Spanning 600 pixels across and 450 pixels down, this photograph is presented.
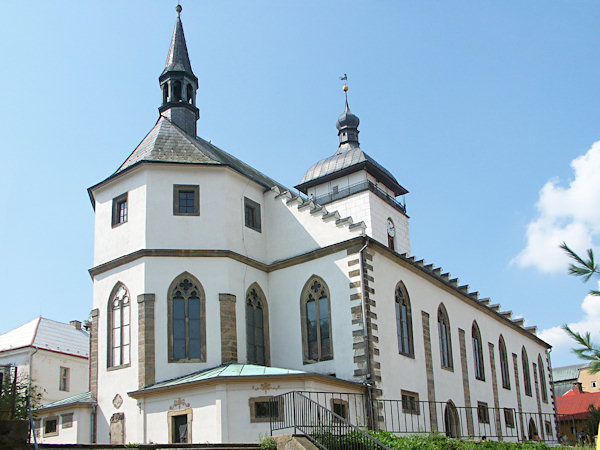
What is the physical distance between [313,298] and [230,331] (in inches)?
138

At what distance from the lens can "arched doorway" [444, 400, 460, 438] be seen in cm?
3122

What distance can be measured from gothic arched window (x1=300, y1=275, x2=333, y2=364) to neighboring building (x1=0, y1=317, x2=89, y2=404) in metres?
21.3

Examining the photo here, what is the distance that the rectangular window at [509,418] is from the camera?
1495 inches

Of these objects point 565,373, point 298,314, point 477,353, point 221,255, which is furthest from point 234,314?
point 565,373

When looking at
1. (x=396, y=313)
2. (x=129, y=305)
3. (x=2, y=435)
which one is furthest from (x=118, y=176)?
(x=2, y=435)

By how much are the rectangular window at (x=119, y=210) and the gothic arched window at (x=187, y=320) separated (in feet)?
12.7

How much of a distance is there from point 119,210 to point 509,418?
2303 cm

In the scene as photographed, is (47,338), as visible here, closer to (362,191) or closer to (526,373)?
(362,191)

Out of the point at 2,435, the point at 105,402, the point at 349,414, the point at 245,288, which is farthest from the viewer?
the point at 245,288

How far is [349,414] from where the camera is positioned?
80.6 feet

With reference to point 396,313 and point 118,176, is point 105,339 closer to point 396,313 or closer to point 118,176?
point 118,176

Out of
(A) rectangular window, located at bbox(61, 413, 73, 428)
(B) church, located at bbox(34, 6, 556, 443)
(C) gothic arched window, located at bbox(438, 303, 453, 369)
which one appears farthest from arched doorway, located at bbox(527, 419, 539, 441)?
(A) rectangular window, located at bbox(61, 413, 73, 428)

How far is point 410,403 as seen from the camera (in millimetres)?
28078

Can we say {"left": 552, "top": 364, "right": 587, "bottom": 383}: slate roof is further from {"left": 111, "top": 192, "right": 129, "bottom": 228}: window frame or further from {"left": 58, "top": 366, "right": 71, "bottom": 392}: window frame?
{"left": 111, "top": 192, "right": 129, "bottom": 228}: window frame
